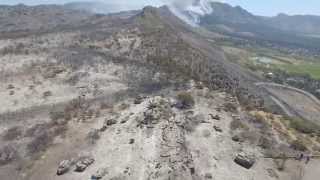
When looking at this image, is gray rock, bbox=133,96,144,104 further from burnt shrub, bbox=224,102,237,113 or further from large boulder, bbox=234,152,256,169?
large boulder, bbox=234,152,256,169

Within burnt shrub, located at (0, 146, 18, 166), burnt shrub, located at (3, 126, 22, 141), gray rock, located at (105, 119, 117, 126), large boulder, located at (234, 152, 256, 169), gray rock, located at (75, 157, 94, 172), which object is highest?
gray rock, located at (105, 119, 117, 126)

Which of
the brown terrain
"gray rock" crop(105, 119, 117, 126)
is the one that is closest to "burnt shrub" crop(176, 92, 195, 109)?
the brown terrain

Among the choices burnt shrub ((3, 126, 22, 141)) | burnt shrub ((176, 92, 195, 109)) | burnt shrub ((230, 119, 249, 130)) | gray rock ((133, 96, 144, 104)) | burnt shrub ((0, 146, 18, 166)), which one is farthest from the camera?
gray rock ((133, 96, 144, 104))

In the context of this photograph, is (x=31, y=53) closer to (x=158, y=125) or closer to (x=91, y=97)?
(x=91, y=97)

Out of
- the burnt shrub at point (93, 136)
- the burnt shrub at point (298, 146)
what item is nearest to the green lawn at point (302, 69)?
the burnt shrub at point (298, 146)

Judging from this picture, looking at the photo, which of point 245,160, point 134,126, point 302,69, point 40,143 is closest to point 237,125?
point 245,160

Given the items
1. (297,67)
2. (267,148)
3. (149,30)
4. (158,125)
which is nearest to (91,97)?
(158,125)

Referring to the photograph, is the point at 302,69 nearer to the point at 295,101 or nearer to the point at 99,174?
the point at 295,101
